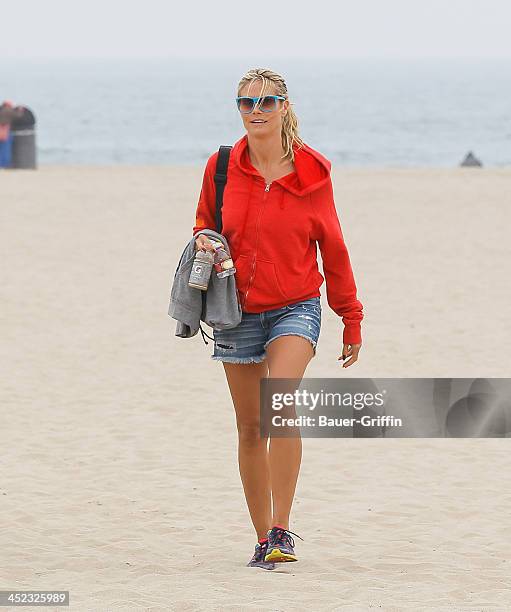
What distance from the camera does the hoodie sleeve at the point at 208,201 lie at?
15.5 ft

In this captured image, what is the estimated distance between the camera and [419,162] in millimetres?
56281

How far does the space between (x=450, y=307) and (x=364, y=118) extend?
79591 mm

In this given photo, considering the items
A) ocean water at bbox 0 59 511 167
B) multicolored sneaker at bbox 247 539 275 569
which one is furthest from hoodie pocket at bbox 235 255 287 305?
ocean water at bbox 0 59 511 167

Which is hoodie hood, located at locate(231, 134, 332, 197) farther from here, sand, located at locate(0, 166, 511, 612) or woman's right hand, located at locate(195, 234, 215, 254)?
sand, located at locate(0, 166, 511, 612)

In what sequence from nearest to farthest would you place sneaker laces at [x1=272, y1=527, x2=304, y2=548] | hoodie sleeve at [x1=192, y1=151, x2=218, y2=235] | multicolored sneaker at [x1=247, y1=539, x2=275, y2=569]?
hoodie sleeve at [x1=192, y1=151, x2=218, y2=235] → sneaker laces at [x1=272, y1=527, x2=304, y2=548] → multicolored sneaker at [x1=247, y1=539, x2=275, y2=569]

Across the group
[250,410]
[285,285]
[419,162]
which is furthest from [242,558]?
[419,162]

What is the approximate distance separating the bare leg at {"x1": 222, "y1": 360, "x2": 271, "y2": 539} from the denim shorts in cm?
5

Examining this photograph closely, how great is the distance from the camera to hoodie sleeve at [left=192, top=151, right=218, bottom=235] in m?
4.71

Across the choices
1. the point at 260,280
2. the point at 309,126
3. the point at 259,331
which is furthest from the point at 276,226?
the point at 309,126

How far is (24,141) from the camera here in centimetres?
2512

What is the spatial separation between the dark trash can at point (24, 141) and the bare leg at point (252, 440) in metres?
20.1

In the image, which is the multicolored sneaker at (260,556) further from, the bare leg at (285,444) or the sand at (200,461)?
the bare leg at (285,444)

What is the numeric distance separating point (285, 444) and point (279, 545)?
→ 43 cm

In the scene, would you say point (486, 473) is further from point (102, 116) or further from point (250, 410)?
point (102, 116)
